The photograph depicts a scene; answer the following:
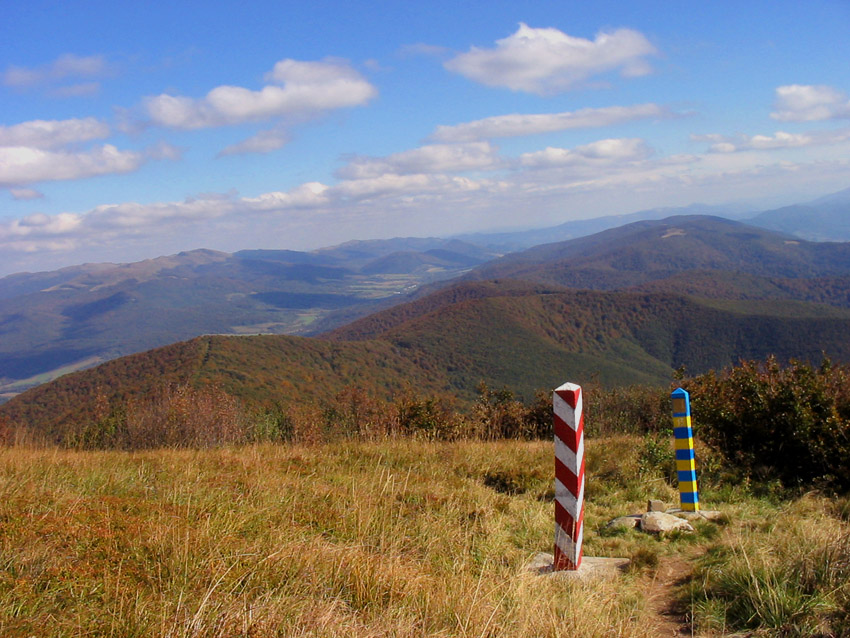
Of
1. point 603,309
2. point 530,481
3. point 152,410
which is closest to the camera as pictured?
point 530,481

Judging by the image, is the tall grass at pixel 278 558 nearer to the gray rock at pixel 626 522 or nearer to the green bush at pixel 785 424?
the gray rock at pixel 626 522

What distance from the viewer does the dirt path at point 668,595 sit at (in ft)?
9.85

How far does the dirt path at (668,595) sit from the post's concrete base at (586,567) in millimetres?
237

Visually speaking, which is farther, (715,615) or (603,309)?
(603,309)

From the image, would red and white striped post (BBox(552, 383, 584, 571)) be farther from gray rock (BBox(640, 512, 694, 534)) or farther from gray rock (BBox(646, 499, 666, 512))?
gray rock (BBox(646, 499, 666, 512))

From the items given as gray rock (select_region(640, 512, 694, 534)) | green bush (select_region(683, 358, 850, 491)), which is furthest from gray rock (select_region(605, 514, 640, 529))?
green bush (select_region(683, 358, 850, 491))

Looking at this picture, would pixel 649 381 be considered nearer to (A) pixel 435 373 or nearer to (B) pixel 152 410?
(A) pixel 435 373

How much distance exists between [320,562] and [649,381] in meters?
108

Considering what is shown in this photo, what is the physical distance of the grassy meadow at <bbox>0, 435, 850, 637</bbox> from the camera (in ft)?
8.14

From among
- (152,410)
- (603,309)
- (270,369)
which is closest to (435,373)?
(270,369)

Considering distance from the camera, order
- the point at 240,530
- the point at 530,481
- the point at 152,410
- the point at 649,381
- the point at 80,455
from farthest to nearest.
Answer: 1. the point at 649,381
2. the point at 152,410
3. the point at 80,455
4. the point at 530,481
5. the point at 240,530

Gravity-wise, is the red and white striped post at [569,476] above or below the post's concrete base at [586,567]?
above

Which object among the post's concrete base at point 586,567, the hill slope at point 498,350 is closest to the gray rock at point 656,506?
the post's concrete base at point 586,567

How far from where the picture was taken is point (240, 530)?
359 cm
